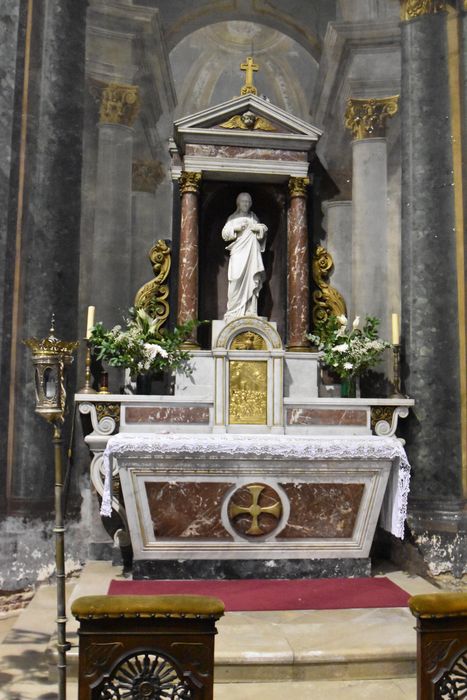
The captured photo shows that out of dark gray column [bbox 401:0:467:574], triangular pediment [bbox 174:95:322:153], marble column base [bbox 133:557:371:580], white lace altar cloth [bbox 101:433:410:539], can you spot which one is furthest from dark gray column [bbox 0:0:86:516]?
dark gray column [bbox 401:0:467:574]

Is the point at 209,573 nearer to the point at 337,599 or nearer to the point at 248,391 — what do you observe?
the point at 337,599

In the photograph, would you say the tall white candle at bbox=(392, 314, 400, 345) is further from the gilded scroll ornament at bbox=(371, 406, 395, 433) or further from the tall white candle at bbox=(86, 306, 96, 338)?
the tall white candle at bbox=(86, 306, 96, 338)

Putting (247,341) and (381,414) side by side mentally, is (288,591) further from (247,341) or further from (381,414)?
(247,341)

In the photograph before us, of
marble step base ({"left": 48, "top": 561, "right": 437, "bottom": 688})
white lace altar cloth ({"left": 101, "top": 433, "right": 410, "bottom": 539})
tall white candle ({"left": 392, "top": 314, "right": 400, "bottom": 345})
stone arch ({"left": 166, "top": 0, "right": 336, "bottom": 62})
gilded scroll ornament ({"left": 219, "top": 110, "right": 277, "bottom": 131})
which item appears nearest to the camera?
marble step base ({"left": 48, "top": 561, "right": 437, "bottom": 688})

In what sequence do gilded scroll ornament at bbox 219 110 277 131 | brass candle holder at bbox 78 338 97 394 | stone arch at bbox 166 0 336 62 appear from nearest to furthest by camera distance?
brass candle holder at bbox 78 338 97 394 < gilded scroll ornament at bbox 219 110 277 131 < stone arch at bbox 166 0 336 62

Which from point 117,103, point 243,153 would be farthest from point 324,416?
point 117,103

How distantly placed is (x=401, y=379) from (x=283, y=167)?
2.38m

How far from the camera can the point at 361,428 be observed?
6.73 metres

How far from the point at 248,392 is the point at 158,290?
1525mm

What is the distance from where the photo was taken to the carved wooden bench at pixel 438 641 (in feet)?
9.46

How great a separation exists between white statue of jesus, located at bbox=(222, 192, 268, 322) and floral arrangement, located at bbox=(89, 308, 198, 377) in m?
0.55

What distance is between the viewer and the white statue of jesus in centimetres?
722

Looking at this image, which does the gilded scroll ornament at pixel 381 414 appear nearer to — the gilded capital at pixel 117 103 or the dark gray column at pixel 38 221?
the dark gray column at pixel 38 221

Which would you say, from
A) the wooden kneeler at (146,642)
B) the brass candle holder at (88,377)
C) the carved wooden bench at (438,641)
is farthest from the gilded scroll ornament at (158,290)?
the carved wooden bench at (438,641)
